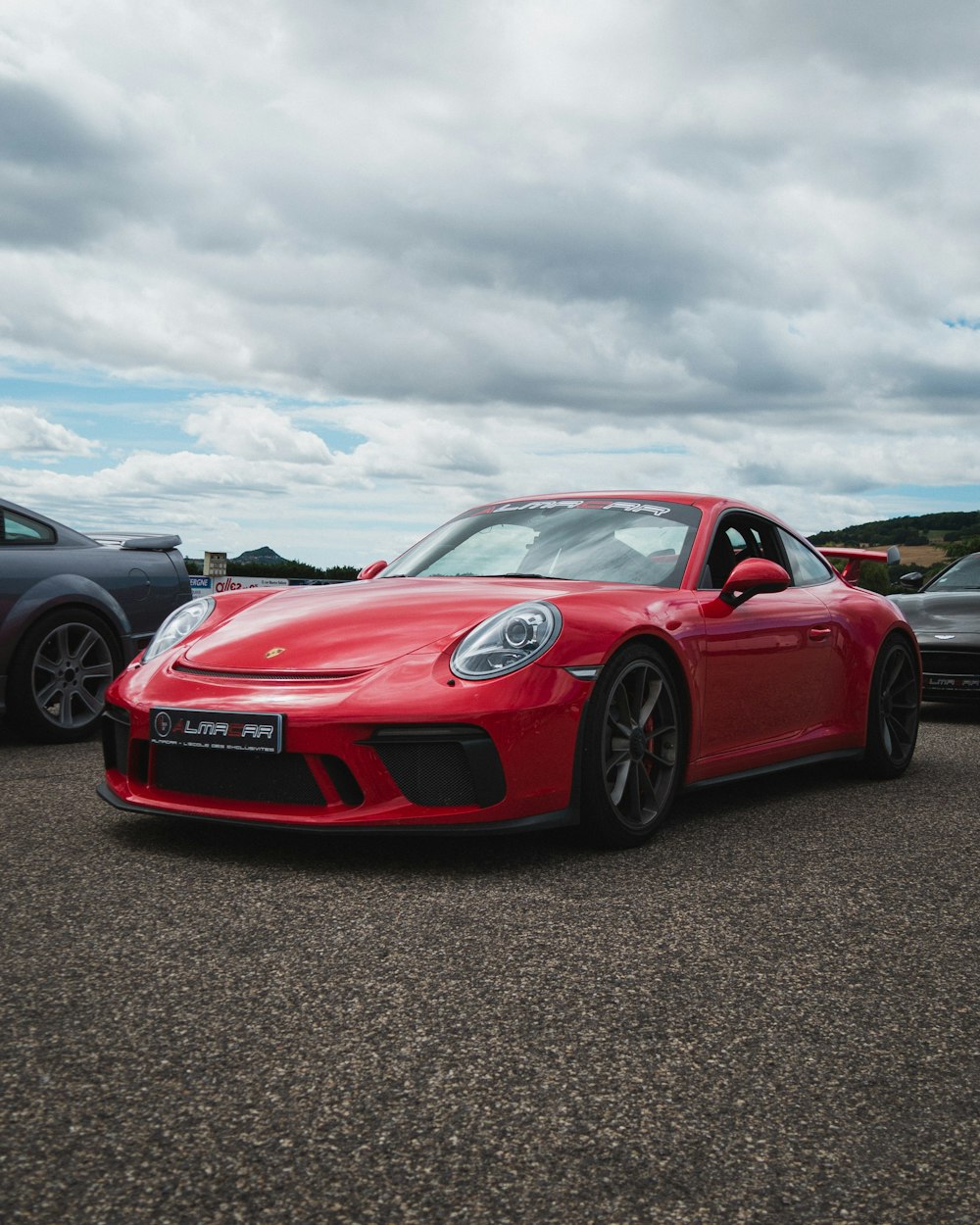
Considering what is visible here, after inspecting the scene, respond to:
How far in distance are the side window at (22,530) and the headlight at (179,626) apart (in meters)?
2.30

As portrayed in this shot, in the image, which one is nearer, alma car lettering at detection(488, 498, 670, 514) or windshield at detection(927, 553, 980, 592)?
alma car lettering at detection(488, 498, 670, 514)

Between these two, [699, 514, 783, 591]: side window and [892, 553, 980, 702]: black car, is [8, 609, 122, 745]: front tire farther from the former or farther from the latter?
[892, 553, 980, 702]: black car

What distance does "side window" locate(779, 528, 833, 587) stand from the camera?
5.92 m

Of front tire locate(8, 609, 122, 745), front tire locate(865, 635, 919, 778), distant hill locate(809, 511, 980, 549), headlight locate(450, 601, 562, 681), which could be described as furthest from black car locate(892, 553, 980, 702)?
distant hill locate(809, 511, 980, 549)

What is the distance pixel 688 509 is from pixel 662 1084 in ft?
10.8

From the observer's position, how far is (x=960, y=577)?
413 inches

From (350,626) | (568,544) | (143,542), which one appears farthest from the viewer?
(143,542)

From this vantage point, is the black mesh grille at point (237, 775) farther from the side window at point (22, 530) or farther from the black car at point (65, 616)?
the side window at point (22, 530)

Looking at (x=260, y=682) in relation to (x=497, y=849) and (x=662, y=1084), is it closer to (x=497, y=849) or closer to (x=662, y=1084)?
(x=497, y=849)

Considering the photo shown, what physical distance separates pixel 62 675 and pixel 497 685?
11.8 ft

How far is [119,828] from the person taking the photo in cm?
440

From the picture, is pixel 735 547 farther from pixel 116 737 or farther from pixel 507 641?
pixel 116 737

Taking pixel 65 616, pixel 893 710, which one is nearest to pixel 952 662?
pixel 893 710

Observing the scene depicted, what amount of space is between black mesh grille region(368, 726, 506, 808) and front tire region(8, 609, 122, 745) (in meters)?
3.32
